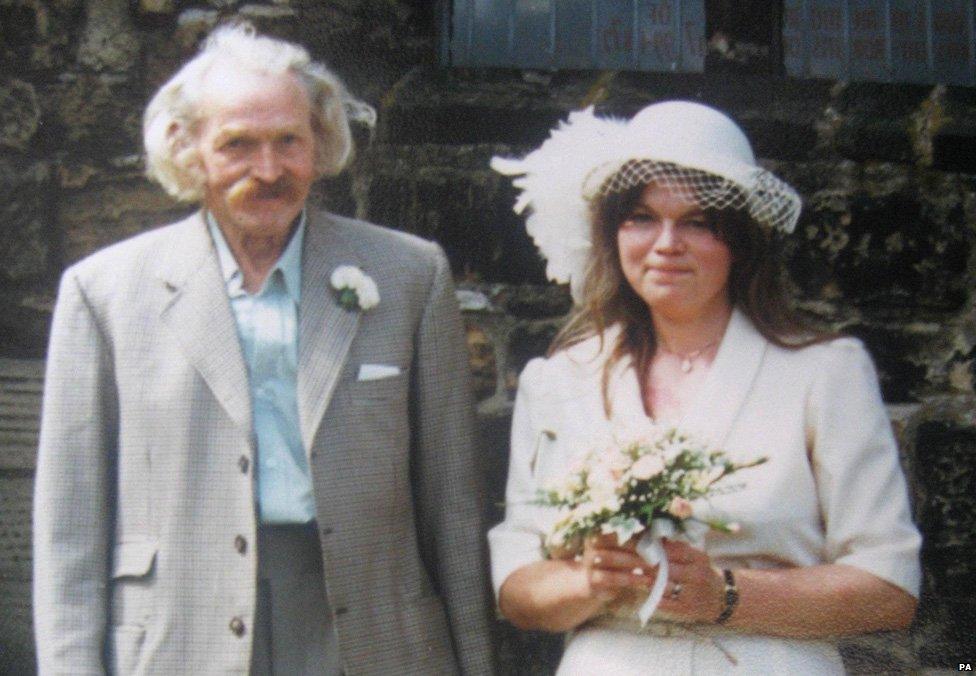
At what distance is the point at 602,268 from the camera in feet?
10.9

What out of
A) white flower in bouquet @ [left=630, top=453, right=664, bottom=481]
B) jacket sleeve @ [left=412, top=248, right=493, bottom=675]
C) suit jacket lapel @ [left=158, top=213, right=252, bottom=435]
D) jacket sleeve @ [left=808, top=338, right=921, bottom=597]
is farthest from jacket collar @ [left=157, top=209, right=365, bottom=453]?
jacket sleeve @ [left=808, top=338, right=921, bottom=597]

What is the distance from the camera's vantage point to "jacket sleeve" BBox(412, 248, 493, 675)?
335 centimetres

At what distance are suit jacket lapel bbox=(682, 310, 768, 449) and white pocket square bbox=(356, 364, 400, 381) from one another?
0.68 metres

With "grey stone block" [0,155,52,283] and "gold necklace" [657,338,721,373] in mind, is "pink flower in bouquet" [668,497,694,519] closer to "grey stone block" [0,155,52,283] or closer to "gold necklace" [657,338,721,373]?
"gold necklace" [657,338,721,373]

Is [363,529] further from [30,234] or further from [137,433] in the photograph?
[30,234]

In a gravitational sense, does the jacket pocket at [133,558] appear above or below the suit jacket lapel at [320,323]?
below

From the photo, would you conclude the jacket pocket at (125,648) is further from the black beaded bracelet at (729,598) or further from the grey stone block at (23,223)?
the grey stone block at (23,223)

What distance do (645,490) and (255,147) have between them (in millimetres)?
1185

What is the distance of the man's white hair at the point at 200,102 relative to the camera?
10.9ft

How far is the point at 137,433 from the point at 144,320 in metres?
0.26

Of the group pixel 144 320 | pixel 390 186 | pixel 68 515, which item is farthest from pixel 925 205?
pixel 68 515

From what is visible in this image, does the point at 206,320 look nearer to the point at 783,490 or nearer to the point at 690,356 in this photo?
the point at 690,356

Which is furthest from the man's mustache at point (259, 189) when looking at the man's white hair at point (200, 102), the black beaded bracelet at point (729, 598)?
the black beaded bracelet at point (729, 598)

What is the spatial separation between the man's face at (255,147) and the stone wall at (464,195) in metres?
0.92
